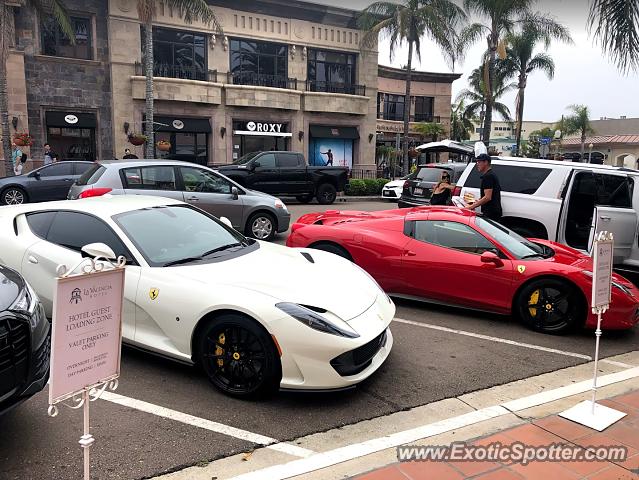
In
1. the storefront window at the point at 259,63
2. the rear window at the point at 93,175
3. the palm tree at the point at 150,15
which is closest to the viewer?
the rear window at the point at 93,175

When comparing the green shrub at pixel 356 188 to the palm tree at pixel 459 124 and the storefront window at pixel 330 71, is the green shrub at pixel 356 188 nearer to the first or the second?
the storefront window at pixel 330 71

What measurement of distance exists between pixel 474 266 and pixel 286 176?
40.8 feet

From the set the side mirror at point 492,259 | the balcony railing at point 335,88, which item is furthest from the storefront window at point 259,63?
the side mirror at point 492,259

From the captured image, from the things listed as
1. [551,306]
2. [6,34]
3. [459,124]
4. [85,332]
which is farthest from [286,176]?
[459,124]

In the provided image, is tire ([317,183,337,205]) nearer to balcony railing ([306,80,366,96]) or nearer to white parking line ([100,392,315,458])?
balcony railing ([306,80,366,96])

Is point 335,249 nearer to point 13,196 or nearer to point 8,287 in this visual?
point 8,287

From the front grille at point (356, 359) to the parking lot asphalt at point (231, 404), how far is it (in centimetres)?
30

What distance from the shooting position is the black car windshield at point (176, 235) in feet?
15.0

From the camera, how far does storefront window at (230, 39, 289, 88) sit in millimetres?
27719

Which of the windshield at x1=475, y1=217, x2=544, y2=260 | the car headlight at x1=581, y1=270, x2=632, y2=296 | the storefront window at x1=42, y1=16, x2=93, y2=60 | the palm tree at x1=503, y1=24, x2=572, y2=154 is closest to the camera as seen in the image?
the car headlight at x1=581, y1=270, x2=632, y2=296

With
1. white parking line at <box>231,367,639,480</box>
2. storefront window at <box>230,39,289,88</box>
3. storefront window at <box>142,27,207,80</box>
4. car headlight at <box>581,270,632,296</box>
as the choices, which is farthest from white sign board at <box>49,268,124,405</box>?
storefront window at <box>230,39,289,88</box>

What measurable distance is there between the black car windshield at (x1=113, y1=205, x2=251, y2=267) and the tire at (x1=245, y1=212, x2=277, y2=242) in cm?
515

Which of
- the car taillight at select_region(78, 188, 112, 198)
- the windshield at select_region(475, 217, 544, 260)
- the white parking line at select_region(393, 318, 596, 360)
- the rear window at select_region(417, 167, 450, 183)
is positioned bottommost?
the white parking line at select_region(393, 318, 596, 360)

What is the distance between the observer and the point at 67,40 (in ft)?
80.4
